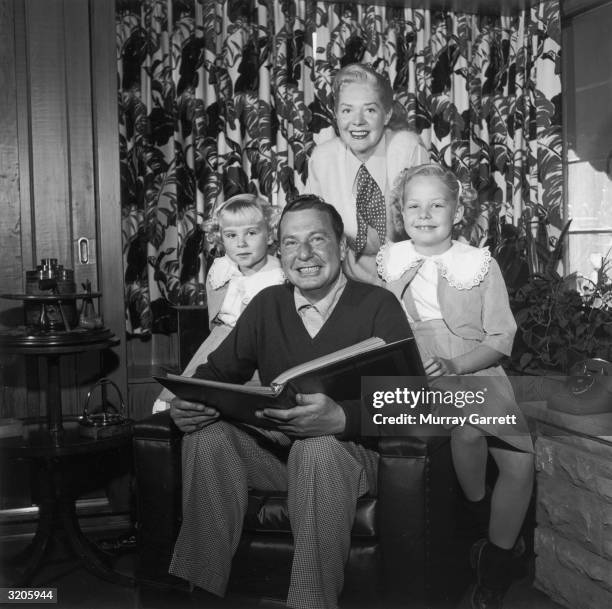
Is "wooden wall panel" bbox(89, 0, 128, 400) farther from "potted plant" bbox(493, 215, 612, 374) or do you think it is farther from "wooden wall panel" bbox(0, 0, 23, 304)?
"potted plant" bbox(493, 215, 612, 374)

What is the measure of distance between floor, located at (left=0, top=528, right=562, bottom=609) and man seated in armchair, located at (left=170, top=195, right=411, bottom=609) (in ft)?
0.27

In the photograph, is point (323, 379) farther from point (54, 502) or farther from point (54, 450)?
point (54, 502)

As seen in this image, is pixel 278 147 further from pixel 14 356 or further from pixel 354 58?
pixel 14 356

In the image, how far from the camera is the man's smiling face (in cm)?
169

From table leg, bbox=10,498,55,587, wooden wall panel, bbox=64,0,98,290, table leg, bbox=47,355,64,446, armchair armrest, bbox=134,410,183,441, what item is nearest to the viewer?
armchair armrest, bbox=134,410,183,441

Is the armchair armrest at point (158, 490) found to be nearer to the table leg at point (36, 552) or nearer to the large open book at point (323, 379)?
the large open book at point (323, 379)

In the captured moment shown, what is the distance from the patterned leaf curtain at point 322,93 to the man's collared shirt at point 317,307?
0.24 meters

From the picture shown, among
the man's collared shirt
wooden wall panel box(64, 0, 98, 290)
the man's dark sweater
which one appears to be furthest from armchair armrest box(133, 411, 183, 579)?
wooden wall panel box(64, 0, 98, 290)

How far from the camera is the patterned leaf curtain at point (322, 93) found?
68.9 inches

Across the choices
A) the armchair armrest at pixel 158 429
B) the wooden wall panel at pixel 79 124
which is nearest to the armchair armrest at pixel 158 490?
the armchair armrest at pixel 158 429

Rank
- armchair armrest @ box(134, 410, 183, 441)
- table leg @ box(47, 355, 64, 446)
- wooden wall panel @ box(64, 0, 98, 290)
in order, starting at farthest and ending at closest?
wooden wall panel @ box(64, 0, 98, 290) → table leg @ box(47, 355, 64, 446) → armchair armrest @ box(134, 410, 183, 441)

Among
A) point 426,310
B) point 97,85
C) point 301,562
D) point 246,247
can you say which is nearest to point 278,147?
point 246,247

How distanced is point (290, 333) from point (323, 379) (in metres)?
0.19

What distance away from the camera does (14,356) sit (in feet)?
7.30
